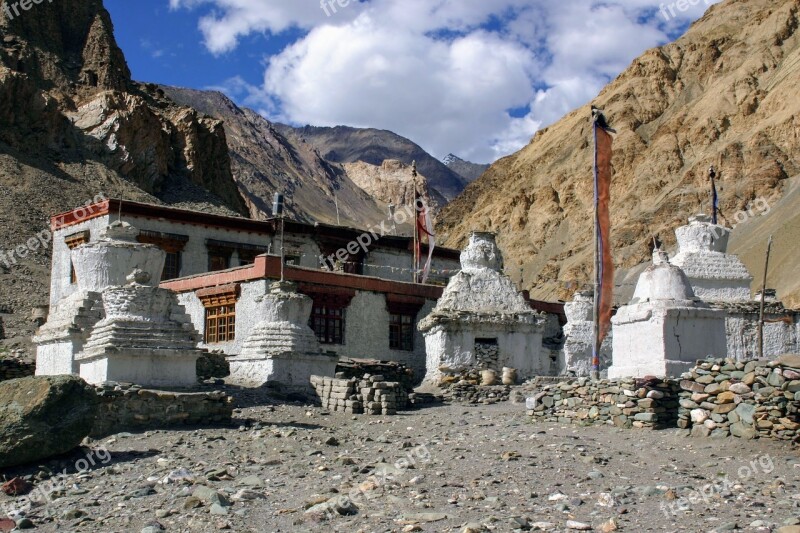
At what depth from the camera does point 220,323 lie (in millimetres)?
29812

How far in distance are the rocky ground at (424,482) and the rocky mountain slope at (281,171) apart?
110 meters

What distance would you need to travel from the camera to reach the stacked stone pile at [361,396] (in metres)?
20.0

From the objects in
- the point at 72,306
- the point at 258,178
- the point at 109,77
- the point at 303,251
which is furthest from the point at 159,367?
the point at 258,178

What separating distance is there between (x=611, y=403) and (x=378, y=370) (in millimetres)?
11323

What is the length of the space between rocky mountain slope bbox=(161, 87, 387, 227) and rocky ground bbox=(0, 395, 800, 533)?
110 meters

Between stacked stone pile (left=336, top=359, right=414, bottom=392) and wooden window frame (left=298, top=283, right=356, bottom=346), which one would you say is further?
wooden window frame (left=298, top=283, right=356, bottom=346)

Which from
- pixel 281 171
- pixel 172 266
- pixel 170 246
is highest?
pixel 281 171

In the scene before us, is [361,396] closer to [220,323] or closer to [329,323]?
[329,323]

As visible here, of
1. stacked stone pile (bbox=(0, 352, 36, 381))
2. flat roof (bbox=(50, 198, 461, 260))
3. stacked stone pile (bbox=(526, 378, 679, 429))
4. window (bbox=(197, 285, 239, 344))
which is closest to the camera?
stacked stone pile (bbox=(526, 378, 679, 429))

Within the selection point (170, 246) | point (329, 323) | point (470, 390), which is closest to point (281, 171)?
point (170, 246)

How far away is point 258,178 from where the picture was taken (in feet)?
477

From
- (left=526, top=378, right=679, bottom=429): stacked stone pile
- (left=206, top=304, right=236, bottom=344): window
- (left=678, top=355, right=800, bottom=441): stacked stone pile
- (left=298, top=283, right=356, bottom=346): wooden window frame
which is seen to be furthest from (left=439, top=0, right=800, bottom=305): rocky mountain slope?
(left=678, top=355, right=800, bottom=441): stacked stone pile

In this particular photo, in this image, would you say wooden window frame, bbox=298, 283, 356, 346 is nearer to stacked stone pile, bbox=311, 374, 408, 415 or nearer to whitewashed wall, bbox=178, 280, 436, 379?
whitewashed wall, bbox=178, 280, 436, 379

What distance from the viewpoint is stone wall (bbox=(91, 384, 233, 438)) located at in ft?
55.3
